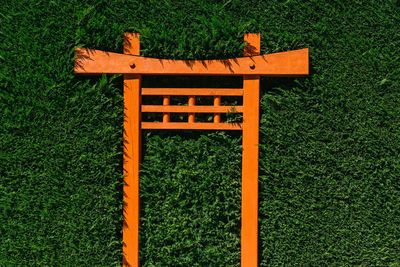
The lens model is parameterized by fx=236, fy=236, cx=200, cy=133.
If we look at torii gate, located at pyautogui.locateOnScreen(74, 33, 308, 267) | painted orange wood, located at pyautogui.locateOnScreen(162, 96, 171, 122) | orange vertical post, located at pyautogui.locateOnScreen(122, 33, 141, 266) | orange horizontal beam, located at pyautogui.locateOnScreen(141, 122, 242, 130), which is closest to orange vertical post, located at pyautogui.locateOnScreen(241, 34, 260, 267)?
torii gate, located at pyautogui.locateOnScreen(74, 33, 308, 267)

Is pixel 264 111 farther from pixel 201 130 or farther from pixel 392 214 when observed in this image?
pixel 392 214

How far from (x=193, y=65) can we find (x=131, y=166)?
102 cm

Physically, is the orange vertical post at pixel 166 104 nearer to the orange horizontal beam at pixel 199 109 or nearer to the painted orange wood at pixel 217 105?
the orange horizontal beam at pixel 199 109

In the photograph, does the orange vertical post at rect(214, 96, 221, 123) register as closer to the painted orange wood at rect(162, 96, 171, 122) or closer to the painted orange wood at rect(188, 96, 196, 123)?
the painted orange wood at rect(188, 96, 196, 123)

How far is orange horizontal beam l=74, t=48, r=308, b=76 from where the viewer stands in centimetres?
198

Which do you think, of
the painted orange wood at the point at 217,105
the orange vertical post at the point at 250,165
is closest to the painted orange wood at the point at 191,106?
the painted orange wood at the point at 217,105

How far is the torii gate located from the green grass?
0.31 feet

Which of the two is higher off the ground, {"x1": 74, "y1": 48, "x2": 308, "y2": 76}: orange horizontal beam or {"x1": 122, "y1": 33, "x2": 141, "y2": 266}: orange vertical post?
{"x1": 74, "y1": 48, "x2": 308, "y2": 76}: orange horizontal beam

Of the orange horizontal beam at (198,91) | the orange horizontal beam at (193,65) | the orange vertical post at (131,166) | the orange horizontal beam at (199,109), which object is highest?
the orange horizontal beam at (193,65)

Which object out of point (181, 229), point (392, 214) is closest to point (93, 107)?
point (181, 229)

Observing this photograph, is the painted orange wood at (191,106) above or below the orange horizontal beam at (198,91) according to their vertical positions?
below

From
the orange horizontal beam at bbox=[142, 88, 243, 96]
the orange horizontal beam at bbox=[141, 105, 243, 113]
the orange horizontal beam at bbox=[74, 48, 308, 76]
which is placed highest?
the orange horizontal beam at bbox=[74, 48, 308, 76]

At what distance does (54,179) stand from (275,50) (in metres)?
2.20

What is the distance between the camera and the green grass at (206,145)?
2039 mm
